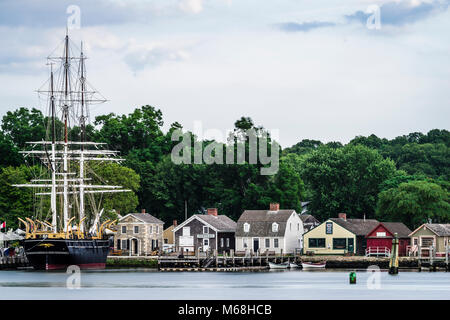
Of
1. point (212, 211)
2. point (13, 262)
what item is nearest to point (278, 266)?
point (212, 211)

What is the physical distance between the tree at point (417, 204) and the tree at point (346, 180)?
13110 millimetres

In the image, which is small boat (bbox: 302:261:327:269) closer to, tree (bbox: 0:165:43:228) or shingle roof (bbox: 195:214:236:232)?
shingle roof (bbox: 195:214:236:232)

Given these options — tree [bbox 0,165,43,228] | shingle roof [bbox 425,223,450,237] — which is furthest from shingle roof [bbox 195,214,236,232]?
shingle roof [bbox 425,223,450,237]

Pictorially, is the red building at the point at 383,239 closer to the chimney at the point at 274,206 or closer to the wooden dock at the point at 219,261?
the wooden dock at the point at 219,261

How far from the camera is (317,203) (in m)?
136

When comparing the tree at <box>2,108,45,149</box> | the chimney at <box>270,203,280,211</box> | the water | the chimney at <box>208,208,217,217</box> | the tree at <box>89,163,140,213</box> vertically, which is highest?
the tree at <box>2,108,45,149</box>

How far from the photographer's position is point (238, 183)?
132000mm

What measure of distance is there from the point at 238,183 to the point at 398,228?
27.7m

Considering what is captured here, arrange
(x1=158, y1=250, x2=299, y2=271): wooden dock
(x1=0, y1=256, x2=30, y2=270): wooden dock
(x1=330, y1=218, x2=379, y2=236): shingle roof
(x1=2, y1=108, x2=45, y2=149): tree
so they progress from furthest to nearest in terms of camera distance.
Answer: (x1=2, y1=108, x2=45, y2=149): tree
(x1=330, y1=218, x2=379, y2=236): shingle roof
(x1=0, y1=256, x2=30, y2=270): wooden dock
(x1=158, y1=250, x2=299, y2=271): wooden dock

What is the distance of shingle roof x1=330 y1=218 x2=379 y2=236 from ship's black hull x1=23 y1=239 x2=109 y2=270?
90.0 feet

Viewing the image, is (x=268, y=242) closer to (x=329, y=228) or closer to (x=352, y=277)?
(x=329, y=228)

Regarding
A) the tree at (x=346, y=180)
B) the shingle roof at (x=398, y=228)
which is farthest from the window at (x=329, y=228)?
the tree at (x=346, y=180)

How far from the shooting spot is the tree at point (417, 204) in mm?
117750

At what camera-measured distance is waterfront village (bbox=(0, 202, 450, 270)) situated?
105 m
